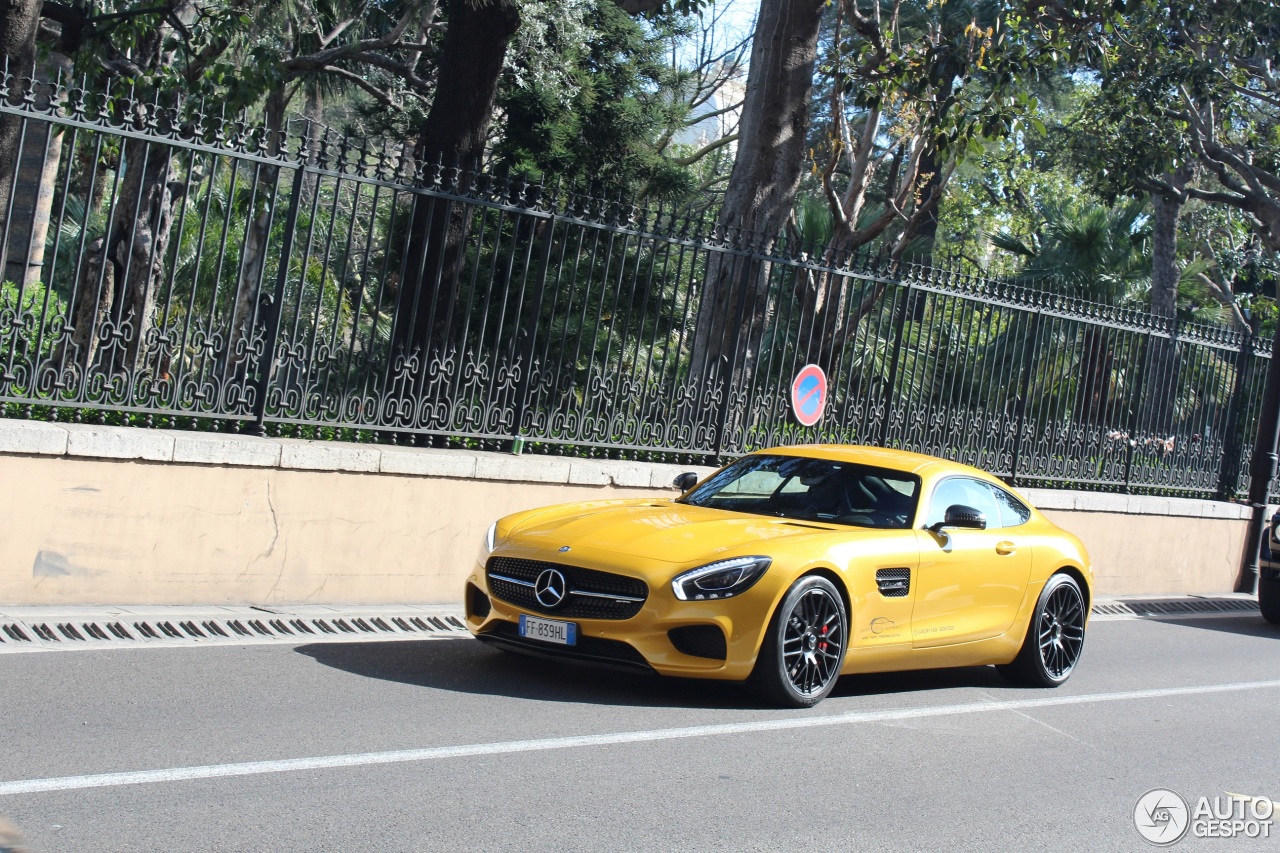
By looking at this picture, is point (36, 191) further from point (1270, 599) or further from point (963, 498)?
point (1270, 599)

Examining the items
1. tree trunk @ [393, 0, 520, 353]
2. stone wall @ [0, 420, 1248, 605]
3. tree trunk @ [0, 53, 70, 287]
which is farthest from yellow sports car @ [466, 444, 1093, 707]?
tree trunk @ [393, 0, 520, 353]

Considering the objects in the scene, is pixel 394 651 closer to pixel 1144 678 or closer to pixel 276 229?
pixel 1144 678

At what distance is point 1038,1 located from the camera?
50.6 feet

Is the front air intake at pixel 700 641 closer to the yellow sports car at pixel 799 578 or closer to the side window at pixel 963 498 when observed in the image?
the yellow sports car at pixel 799 578

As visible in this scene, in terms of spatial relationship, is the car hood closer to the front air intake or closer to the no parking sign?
the front air intake

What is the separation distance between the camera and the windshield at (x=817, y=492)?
8164 mm

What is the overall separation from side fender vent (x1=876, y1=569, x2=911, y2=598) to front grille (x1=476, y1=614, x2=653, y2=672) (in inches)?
60.7

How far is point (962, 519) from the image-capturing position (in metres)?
8.09

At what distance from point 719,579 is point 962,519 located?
1.91 meters

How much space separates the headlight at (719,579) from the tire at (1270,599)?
9.67m

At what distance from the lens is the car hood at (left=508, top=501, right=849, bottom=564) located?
712 centimetres

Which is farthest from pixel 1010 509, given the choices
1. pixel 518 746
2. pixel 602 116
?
pixel 602 116

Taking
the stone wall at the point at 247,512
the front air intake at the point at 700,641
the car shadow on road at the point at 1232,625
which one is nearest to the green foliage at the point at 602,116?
the car shadow on road at the point at 1232,625

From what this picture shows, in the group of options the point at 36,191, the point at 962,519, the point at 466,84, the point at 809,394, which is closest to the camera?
the point at 36,191
